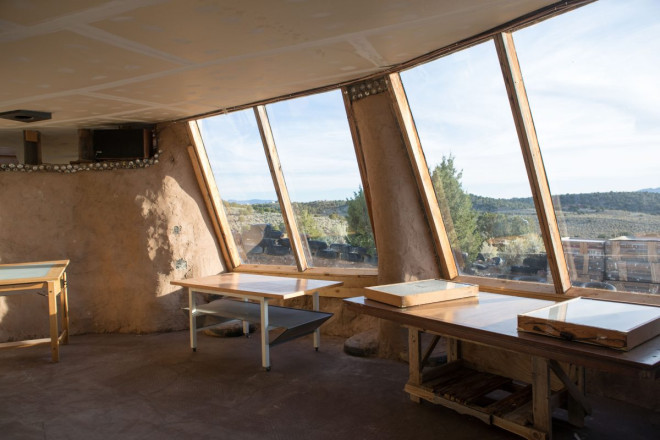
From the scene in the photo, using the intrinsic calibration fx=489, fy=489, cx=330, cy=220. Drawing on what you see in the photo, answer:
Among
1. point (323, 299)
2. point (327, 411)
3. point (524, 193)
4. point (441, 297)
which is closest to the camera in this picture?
point (441, 297)

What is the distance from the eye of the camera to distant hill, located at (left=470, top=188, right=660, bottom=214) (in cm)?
310

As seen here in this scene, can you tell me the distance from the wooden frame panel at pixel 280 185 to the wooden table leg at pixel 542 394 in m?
3.42

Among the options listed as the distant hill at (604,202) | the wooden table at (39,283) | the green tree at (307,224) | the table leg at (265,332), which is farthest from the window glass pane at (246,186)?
the distant hill at (604,202)

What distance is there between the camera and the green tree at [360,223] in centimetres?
503

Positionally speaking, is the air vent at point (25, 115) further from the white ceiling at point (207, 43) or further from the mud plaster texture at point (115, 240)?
the mud plaster texture at point (115, 240)

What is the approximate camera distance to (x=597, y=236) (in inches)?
135

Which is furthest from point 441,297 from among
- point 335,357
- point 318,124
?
point 318,124

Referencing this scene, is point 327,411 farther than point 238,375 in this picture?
No

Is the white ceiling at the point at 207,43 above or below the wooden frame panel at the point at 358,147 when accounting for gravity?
above

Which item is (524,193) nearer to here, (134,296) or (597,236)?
(597,236)

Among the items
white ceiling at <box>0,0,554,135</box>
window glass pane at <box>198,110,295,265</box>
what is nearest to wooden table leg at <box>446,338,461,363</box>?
white ceiling at <box>0,0,554,135</box>

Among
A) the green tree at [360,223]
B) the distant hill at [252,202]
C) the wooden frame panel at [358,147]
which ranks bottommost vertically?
the green tree at [360,223]

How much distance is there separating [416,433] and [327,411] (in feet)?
2.21

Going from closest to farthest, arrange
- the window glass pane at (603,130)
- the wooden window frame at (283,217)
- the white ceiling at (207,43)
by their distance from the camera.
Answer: the white ceiling at (207,43) → the window glass pane at (603,130) → the wooden window frame at (283,217)
